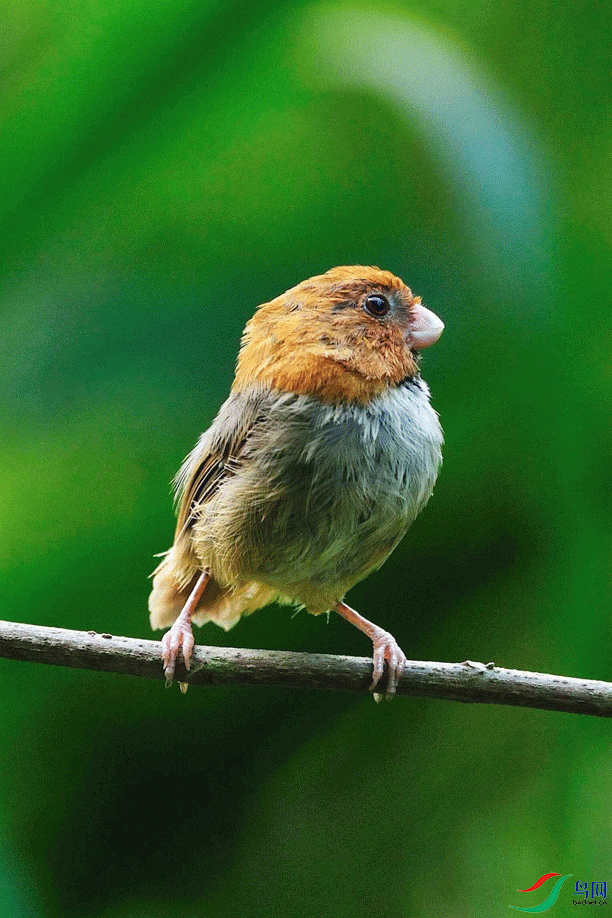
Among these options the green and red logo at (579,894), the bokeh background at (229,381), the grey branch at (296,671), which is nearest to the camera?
the grey branch at (296,671)

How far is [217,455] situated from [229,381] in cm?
51

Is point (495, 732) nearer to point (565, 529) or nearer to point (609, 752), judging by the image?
point (609, 752)

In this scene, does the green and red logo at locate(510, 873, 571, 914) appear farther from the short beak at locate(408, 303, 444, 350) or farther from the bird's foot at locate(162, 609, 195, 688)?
the short beak at locate(408, 303, 444, 350)

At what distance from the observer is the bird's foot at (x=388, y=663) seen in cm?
164

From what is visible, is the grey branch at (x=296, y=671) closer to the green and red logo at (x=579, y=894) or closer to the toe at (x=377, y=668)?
the toe at (x=377, y=668)

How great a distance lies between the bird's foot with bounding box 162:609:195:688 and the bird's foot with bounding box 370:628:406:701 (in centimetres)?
37

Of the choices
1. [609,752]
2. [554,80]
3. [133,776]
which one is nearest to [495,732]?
[609,752]

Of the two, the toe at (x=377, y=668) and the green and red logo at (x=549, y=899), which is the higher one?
the toe at (x=377, y=668)

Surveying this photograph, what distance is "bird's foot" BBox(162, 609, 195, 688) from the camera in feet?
5.22

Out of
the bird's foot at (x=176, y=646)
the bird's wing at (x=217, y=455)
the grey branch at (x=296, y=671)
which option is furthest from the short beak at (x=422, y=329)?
the bird's foot at (x=176, y=646)

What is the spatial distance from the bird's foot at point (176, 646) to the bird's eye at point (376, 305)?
76cm

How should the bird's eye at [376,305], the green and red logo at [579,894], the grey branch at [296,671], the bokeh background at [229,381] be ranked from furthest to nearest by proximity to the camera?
1. the bokeh background at [229,381]
2. the green and red logo at [579,894]
3. the bird's eye at [376,305]
4. the grey branch at [296,671]

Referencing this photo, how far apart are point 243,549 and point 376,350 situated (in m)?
0.51

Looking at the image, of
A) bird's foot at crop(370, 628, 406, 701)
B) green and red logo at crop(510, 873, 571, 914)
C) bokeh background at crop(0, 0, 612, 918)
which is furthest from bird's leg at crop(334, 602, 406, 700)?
green and red logo at crop(510, 873, 571, 914)
